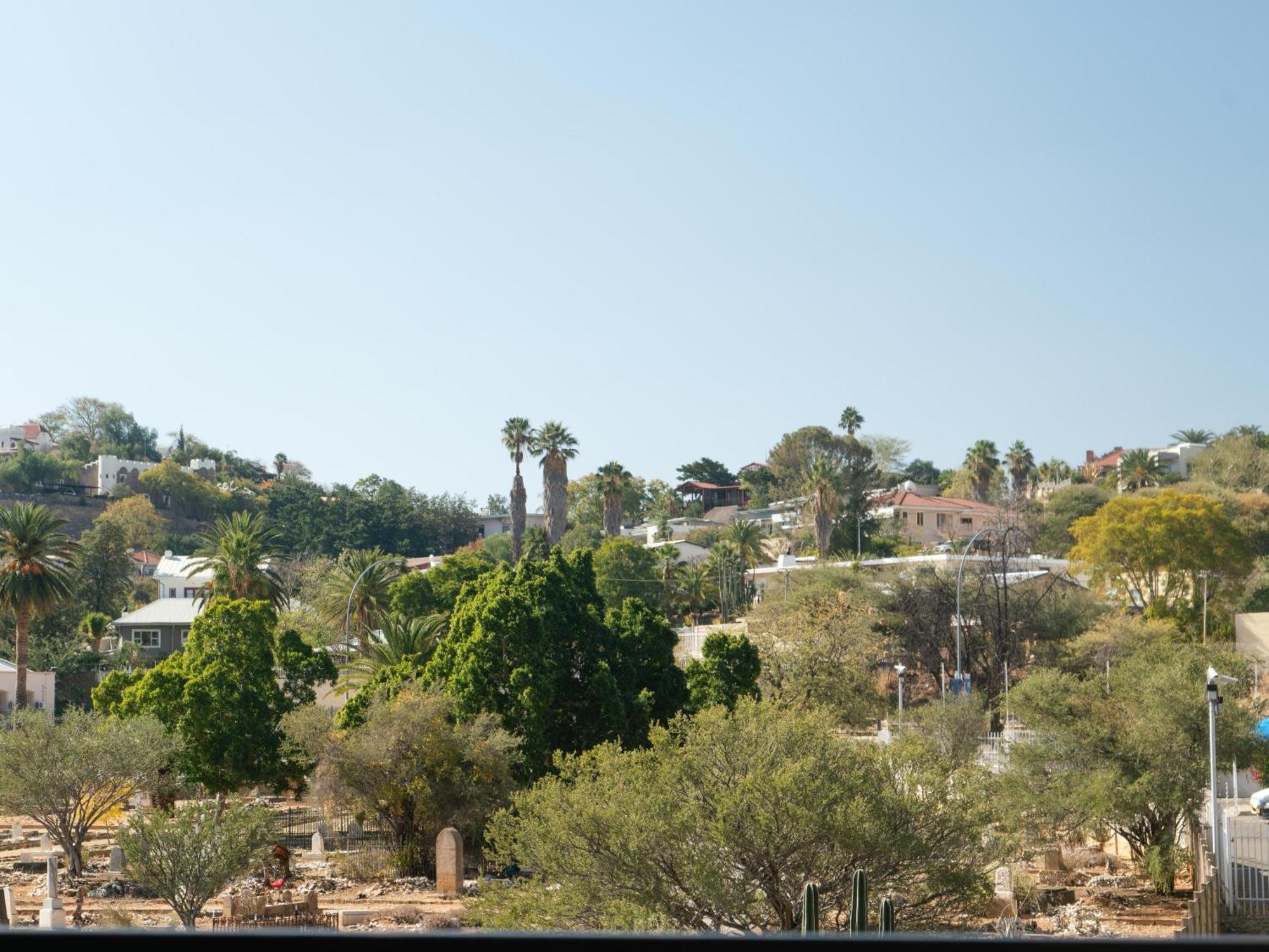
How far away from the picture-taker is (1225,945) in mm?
1367

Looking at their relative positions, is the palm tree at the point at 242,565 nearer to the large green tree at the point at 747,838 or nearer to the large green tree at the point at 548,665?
the large green tree at the point at 548,665

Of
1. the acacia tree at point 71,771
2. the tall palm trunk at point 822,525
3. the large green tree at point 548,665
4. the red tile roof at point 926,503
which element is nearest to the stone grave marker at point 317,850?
the acacia tree at point 71,771

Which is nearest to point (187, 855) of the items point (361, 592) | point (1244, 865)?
point (1244, 865)

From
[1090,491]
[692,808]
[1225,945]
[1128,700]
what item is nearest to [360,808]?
[692,808]

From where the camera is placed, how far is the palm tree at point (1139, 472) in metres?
96.9

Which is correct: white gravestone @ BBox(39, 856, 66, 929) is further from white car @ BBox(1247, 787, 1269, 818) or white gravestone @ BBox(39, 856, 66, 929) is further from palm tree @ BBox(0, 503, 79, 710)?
palm tree @ BBox(0, 503, 79, 710)

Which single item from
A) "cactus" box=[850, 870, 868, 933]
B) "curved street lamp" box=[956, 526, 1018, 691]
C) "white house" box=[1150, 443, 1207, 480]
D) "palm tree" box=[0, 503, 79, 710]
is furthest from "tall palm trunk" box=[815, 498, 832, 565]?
"cactus" box=[850, 870, 868, 933]

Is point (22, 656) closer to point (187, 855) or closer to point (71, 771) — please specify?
point (71, 771)

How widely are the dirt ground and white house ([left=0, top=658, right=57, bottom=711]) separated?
2592 centimetres

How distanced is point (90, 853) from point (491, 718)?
1228 cm

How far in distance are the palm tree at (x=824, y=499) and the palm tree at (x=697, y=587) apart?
793 cm

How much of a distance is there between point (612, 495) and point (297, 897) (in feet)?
218

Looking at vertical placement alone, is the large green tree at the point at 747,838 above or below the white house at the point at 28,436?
below

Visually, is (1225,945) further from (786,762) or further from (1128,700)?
(1128,700)
